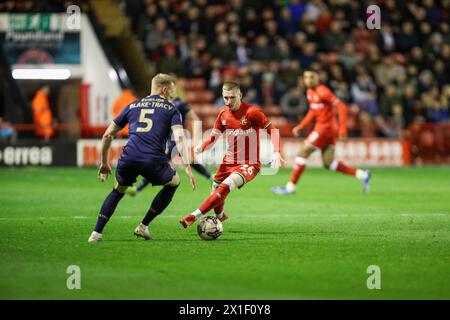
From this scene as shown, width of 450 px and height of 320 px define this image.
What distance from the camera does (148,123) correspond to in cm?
1107

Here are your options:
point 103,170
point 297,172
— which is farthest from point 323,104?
point 103,170

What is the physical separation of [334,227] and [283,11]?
58.3 ft

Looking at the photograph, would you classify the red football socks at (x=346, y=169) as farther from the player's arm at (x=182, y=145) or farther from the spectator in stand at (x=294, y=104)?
the spectator in stand at (x=294, y=104)

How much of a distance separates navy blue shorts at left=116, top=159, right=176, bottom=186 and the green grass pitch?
739 millimetres

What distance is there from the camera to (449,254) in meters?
10.5

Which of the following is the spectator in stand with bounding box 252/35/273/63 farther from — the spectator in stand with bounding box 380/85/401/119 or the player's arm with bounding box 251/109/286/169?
the player's arm with bounding box 251/109/286/169

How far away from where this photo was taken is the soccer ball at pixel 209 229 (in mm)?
11570

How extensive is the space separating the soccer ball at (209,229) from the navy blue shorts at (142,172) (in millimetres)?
758

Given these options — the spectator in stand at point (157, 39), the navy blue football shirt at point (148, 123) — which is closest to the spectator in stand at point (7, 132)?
the spectator in stand at point (157, 39)

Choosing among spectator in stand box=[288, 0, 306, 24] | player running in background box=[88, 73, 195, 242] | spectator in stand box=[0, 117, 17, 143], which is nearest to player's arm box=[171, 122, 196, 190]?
player running in background box=[88, 73, 195, 242]

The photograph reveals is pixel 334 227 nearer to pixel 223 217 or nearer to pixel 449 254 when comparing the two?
pixel 223 217

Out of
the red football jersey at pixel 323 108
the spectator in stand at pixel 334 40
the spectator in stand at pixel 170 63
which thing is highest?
the spectator in stand at pixel 334 40

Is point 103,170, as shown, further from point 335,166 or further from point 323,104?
point 335,166
